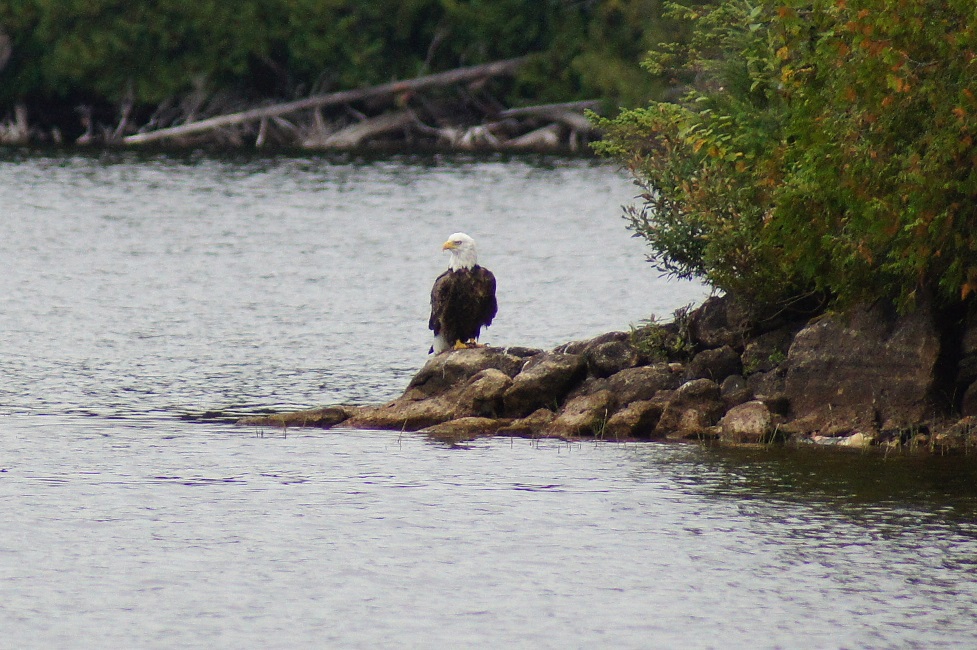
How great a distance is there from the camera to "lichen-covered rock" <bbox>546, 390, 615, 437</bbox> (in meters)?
19.4

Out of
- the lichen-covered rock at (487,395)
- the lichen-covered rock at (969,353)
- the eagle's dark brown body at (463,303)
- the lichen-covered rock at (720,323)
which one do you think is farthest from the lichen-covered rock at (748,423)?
the eagle's dark brown body at (463,303)

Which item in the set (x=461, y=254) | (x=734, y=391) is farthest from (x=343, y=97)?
(x=734, y=391)

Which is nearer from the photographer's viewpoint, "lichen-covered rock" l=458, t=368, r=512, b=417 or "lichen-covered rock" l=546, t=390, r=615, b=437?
"lichen-covered rock" l=546, t=390, r=615, b=437

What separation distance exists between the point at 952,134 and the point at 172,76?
219ft

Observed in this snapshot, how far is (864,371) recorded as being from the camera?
18734 millimetres

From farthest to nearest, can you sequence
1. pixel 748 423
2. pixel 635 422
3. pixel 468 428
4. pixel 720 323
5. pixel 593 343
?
pixel 593 343
pixel 720 323
pixel 468 428
pixel 635 422
pixel 748 423

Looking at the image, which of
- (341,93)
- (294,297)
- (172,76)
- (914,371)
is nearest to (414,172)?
(341,93)

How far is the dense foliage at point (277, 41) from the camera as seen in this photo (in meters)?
79.3

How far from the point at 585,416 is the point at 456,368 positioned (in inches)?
83.3

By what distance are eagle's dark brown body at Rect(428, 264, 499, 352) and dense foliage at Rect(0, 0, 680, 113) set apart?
56351 millimetres

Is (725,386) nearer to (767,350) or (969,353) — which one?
(767,350)

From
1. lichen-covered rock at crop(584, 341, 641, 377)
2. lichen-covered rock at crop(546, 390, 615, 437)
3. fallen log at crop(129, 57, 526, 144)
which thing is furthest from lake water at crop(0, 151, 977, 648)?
fallen log at crop(129, 57, 526, 144)

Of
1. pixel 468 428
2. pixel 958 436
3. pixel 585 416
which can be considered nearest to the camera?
pixel 958 436

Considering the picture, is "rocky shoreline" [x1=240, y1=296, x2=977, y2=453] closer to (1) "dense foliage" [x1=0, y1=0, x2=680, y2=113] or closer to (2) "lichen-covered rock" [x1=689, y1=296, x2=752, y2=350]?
(2) "lichen-covered rock" [x1=689, y1=296, x2=752, y2=350]
